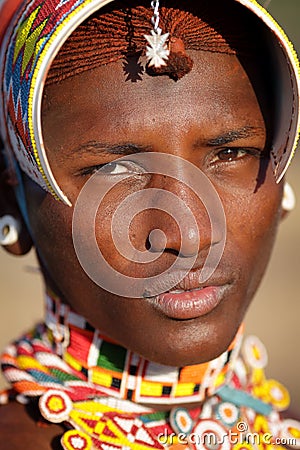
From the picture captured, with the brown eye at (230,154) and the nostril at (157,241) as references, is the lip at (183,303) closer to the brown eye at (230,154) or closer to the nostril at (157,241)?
the nostril at (157,241)

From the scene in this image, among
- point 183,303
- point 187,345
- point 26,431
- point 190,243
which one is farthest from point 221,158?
point 26,431

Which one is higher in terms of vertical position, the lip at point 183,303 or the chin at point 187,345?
the lip at point 183,303

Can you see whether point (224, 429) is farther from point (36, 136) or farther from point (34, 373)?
point (36, 136)

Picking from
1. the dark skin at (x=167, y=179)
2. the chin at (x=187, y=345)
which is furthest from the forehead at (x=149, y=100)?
the chin at (x=187, y=345)

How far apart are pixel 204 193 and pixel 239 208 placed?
0.14m

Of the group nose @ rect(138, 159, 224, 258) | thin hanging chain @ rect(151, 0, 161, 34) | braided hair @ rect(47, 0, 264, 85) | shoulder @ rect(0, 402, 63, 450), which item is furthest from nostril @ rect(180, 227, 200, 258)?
shoulder @ rect(0, 402, 63, 450)

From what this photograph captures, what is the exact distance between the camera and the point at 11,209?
2725 mm

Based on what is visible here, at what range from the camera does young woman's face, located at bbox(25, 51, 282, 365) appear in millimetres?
2182

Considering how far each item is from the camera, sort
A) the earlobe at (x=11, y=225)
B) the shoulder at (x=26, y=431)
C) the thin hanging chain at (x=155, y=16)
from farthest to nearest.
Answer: the earlobe at (x=11, y=225)
the shoulder at (x=26, y=431)
the thin hanging chain at (x=155, y=16)

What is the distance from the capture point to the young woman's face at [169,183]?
218cm

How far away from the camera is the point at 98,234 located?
7.46 feet

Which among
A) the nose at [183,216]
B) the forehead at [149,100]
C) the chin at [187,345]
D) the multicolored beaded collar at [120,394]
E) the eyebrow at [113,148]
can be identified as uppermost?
the forehead at [149,100]

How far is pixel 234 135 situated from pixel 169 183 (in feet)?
0.76

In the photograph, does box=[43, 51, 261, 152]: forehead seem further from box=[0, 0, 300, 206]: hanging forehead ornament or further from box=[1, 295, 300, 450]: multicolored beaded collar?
box=[1, 295, 300, 450]: multicolored beaded collar
